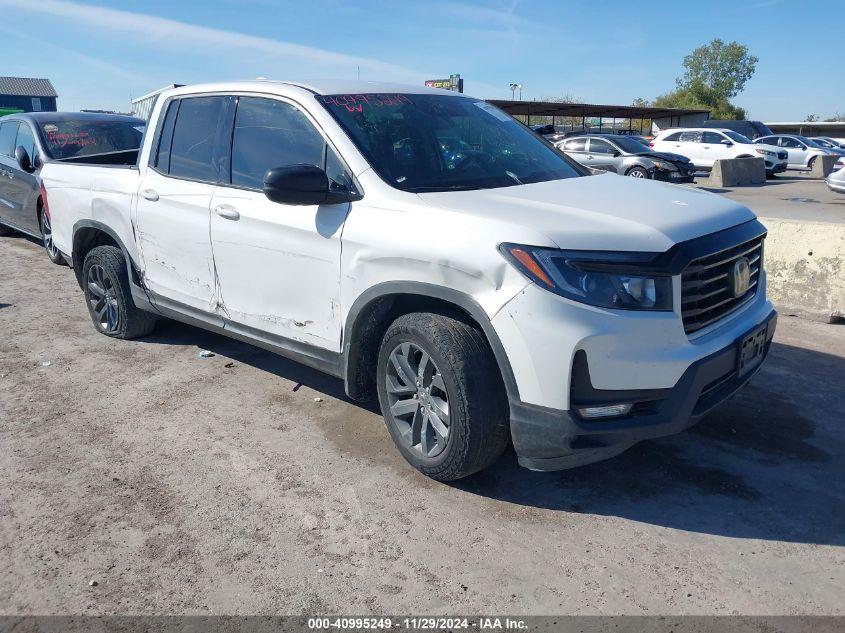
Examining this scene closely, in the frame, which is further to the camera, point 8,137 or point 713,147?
point 713,147

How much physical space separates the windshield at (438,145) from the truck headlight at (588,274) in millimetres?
863

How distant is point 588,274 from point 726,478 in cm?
143

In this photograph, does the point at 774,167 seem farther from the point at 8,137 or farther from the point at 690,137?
the point at 8,137

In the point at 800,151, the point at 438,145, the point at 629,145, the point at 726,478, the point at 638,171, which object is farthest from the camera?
the point at 800,151

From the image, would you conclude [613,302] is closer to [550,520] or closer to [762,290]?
[550,520]

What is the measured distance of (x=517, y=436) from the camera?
3000mm

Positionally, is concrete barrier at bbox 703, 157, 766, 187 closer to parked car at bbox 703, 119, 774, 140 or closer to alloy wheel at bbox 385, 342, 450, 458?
parked car at bbox 703, 119, 774, 140

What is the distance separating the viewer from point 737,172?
870 inches

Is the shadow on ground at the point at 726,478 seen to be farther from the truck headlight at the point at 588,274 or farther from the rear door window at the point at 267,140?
the rear door window at the point at 267,140

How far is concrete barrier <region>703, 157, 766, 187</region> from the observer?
21.4 m

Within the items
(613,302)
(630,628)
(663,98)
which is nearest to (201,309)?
(613,302)

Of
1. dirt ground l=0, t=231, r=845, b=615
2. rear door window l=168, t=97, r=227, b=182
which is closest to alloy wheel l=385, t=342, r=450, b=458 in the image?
dirt ground l=0, t=231, r=845, b=615

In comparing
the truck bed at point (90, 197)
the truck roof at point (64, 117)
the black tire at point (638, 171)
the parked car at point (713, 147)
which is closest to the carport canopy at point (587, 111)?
the parked car at point (713, 147)

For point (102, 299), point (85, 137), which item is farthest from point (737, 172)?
point (102, 299)
